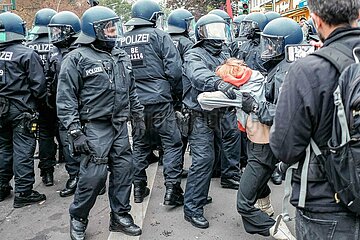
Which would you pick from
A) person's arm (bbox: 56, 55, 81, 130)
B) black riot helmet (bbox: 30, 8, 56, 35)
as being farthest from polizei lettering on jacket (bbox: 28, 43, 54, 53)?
person's arm (bbox: 56, 55, 81, 130)

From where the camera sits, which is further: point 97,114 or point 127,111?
point 127,111

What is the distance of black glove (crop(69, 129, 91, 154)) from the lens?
342 cm

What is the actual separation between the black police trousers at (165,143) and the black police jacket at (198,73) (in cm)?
57

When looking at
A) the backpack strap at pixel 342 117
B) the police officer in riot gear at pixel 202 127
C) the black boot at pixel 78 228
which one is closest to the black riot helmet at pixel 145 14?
the police officer in riot gear at pixel 202 127

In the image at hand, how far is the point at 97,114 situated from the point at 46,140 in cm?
222

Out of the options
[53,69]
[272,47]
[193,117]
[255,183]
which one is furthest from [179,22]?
[255,183]

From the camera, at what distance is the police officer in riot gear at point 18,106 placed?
4.55 meters

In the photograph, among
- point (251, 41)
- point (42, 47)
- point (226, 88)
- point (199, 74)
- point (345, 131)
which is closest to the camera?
point (345, 131)

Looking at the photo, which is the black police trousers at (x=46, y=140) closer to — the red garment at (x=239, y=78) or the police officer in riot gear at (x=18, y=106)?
the police officer in riot gear at (x=18, y=106)

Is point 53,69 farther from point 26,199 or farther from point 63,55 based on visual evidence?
point 26,199

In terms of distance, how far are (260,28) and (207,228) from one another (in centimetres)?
374

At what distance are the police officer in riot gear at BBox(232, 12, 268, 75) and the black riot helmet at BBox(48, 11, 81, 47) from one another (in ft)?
8.66

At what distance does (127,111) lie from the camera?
12.6 feet

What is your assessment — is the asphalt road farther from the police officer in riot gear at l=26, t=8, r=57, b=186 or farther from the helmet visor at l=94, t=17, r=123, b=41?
the helmet visor at l=94, t=17, r=123, b=41
